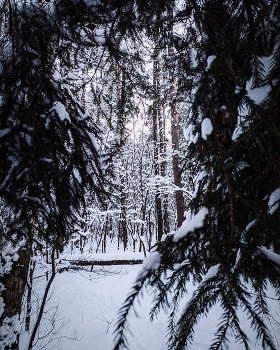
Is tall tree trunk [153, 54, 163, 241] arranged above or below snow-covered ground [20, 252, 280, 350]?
above

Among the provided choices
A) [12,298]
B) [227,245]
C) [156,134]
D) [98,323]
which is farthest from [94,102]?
[98,323]

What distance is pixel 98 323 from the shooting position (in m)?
6.11

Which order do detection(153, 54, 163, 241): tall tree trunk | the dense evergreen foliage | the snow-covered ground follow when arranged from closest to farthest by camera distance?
the dense evergreen foliage < detection(153, 54, 163, 241): tall tree trunk < the snow-covered ground

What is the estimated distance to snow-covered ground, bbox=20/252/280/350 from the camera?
5223 millimetres

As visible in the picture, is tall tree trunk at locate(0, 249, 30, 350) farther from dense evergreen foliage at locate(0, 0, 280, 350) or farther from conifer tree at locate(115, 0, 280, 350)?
conifer tree at locate(115, 0, 280, 350)

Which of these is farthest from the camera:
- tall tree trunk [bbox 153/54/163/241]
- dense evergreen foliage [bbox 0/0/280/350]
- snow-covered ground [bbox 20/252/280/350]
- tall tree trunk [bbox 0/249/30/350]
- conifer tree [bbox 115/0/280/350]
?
snow-covered ground [bbox 20/252/280/350]

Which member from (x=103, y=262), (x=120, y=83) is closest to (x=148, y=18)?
(x=120, y=83)

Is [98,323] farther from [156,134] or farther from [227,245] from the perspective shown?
[227,245]

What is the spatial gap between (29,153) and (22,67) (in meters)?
0.80

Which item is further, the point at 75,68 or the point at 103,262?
the point at 103,262

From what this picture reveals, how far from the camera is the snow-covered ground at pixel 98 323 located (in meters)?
5.22

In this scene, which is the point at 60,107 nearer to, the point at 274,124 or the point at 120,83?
the point at 120,83

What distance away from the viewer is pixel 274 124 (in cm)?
80

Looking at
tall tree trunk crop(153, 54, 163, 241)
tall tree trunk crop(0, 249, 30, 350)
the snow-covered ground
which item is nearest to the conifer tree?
tall tree trunk crop(153, 54, 163, 241)
